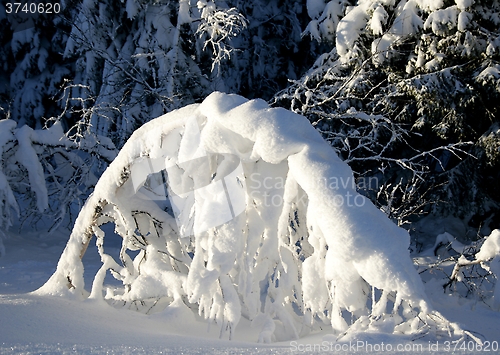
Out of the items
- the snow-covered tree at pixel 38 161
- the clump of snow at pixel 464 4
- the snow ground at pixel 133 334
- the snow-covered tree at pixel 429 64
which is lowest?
the snow ground at pixel 133 334

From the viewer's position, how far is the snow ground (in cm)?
233

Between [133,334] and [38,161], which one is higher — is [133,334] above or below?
below

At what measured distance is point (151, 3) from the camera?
10461mm

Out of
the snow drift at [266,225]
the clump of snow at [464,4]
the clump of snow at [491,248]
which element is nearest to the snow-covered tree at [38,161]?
the snow drift at [266,225]

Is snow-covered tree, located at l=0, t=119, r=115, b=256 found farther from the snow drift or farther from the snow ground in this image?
the snow ground

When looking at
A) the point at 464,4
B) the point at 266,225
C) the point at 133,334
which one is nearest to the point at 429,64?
the point at 464,4

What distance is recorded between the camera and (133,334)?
2.81m

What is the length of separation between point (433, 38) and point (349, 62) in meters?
1.28

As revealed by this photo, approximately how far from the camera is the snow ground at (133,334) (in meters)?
2.33

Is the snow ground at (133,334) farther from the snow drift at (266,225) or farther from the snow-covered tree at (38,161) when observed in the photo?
the snow-covered tree at (38,161)

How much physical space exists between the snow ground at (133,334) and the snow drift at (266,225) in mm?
148

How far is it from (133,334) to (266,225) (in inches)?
38.8

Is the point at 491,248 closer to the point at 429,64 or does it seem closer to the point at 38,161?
the point at 429,64

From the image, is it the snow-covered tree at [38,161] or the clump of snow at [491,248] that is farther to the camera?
the snow-covered tree at [38,161]
